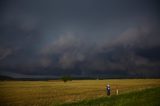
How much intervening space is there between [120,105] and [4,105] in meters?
16.2

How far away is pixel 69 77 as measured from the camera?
568 feet

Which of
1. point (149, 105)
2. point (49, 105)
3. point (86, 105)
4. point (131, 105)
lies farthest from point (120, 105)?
point (49, 105)

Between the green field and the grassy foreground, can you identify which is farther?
the green field

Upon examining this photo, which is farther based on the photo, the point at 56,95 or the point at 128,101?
the point at 56,95

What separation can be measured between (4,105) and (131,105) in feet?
56.2

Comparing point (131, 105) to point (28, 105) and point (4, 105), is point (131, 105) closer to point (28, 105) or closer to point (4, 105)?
point (28, 105)

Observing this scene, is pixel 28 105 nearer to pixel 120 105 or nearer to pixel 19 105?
pixel 19 105

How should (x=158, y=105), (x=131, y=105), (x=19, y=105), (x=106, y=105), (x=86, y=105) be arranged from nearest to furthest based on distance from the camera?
(x=158, y=105)
(x=131, y=105)
(x=106, y=105)
(x=86, y=105)
(x=19, y=105)

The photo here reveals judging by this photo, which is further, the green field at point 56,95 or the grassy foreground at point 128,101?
the green field at point 56,95

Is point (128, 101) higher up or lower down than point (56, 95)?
higher up

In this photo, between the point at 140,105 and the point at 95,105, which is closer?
the point at 140,105

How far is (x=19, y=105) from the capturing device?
98.3ft

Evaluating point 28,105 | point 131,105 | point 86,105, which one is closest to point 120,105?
point 131,105

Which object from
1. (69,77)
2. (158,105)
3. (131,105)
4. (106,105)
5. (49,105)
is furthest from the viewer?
(69,77)
